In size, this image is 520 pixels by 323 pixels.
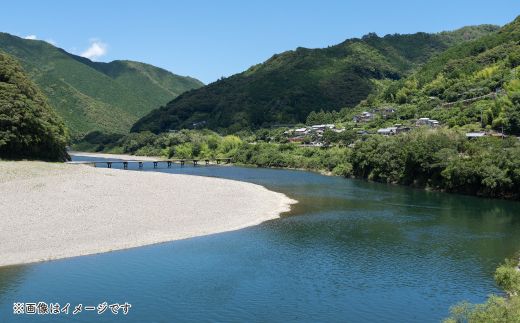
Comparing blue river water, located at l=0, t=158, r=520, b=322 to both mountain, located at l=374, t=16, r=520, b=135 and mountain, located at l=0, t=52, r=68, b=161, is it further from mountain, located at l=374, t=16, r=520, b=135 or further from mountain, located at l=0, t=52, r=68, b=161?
mountain, located at l=374, t=16, r=520, b=135

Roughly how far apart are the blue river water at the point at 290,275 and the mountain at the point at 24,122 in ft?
131

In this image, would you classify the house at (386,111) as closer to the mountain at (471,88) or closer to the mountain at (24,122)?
the mountain at (471,88)

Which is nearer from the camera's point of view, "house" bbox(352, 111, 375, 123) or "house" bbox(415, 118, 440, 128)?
"house" bbox(415, 118, 440, 128)

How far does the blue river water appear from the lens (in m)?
22.4

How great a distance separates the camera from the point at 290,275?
27.8 m

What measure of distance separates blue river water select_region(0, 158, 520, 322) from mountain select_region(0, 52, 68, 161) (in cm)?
4000

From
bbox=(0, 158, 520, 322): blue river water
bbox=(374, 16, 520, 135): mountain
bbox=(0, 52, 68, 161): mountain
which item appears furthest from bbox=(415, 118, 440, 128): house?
bbox=(0, 52, 68, 161): mountain

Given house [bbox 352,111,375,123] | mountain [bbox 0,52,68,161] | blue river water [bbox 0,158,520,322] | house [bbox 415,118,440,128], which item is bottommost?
blue river water [bbox 0,158,520,322]

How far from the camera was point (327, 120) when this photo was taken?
540 ft

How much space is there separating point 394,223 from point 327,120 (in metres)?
123

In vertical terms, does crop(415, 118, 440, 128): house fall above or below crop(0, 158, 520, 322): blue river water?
above

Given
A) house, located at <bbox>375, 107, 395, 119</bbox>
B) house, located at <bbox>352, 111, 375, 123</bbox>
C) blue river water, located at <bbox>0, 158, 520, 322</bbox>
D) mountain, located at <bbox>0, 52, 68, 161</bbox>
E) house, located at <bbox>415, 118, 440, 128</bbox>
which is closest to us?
blue river water, located at <bbox>0, 158, 520, 322</bbox>

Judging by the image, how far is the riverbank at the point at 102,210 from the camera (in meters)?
31.0

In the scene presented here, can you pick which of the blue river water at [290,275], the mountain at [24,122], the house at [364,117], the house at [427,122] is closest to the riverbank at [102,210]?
the blue river water at [290,275]
